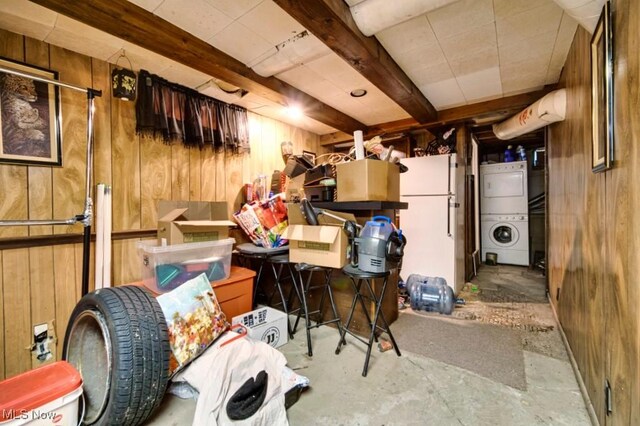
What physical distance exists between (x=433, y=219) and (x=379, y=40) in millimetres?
2248

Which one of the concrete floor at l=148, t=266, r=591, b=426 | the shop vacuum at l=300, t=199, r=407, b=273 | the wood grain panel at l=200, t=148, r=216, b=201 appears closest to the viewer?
the concrete floor at l=148, t=266, r=591, b=426

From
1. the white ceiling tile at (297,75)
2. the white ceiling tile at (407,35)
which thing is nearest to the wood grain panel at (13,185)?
the white ceiling tile at (297,75)

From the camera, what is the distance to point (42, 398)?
111 cm

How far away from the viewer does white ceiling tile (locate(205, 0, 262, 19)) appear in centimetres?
152

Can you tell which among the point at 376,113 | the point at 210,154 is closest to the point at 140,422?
the point at 210,154

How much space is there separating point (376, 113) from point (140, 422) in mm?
3455

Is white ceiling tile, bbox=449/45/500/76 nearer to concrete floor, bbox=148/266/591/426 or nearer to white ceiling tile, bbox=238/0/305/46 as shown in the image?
white ceiling tile, bbox=238/0/305/46

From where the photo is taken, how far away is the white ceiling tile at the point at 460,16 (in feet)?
5.22

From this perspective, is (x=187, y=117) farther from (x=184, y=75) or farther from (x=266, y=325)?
(x=266, y=325)

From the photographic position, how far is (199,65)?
6.55 ft

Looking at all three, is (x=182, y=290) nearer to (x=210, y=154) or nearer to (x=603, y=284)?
(x=210, y=154)

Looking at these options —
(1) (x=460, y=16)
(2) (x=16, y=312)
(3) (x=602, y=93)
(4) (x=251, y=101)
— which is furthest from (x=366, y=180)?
(2) (x=16, y=312)

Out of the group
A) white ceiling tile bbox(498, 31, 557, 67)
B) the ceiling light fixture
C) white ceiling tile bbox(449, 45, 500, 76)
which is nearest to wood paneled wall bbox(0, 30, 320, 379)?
the ceiling light fixture

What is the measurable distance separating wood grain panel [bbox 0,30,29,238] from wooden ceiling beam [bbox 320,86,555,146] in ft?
10.7
